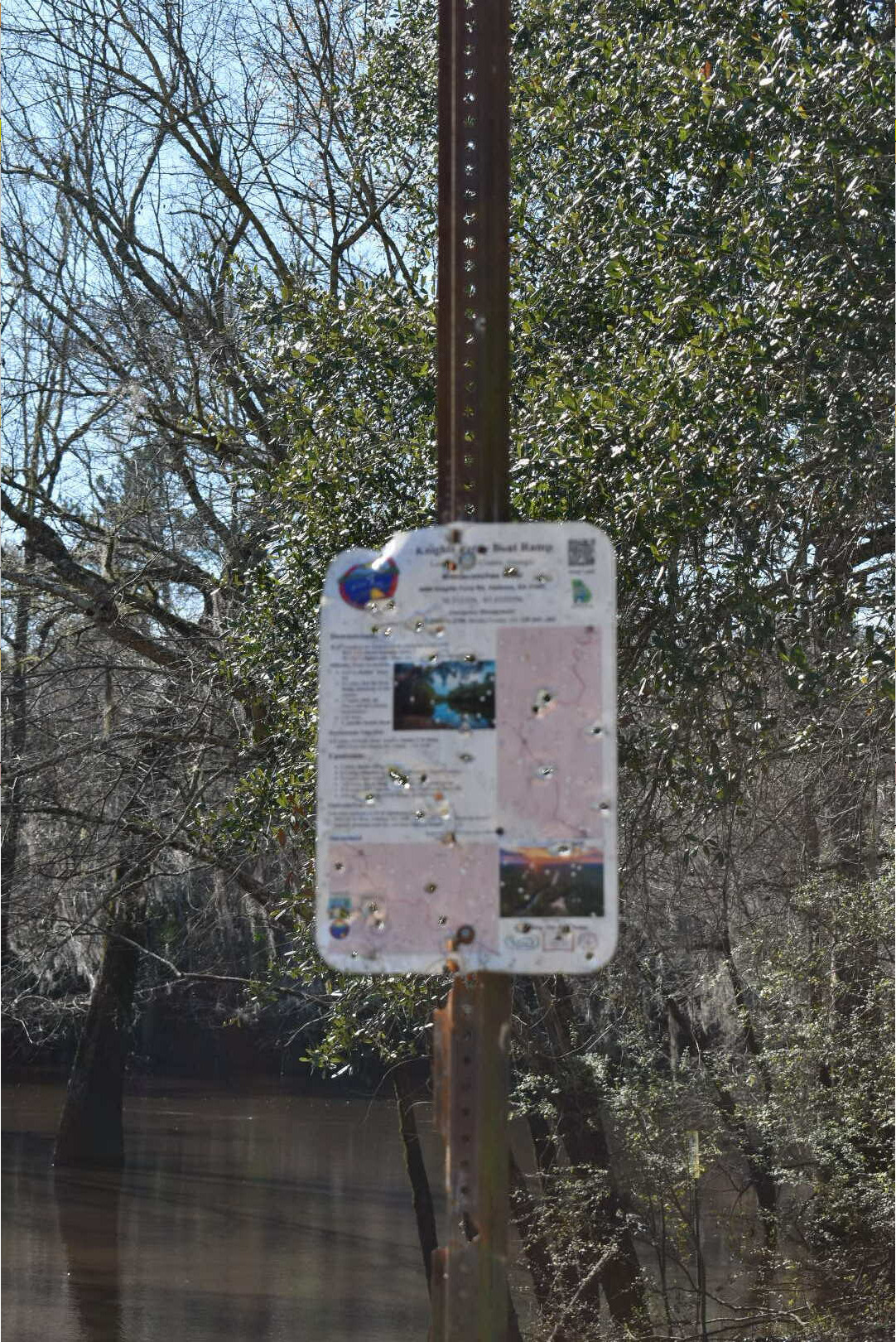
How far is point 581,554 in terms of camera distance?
193cm

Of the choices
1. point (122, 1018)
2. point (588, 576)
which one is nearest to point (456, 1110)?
point (588, 576)

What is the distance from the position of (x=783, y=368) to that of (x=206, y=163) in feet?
27.6

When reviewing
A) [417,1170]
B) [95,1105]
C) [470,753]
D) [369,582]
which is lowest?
[95,1105]

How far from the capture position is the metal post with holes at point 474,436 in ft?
6.46

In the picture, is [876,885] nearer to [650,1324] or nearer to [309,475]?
[650,1324]

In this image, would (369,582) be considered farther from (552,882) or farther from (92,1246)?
(92,1246)

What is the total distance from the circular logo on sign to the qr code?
0.23 meters

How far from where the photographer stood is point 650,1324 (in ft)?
30.5

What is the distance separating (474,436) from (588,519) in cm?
331

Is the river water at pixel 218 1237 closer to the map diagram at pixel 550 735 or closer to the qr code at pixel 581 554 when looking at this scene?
the map diagram at pixel 550 735

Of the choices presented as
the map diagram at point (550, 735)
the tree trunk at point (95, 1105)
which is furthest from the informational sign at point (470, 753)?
the tree trunk at point (95, 1105)

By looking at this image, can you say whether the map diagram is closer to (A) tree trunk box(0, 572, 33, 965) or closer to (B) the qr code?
(B) the qr code

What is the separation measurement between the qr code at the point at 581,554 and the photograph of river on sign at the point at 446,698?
0.18m

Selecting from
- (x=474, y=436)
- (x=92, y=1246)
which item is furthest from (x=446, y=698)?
(x=92, y=1246)
